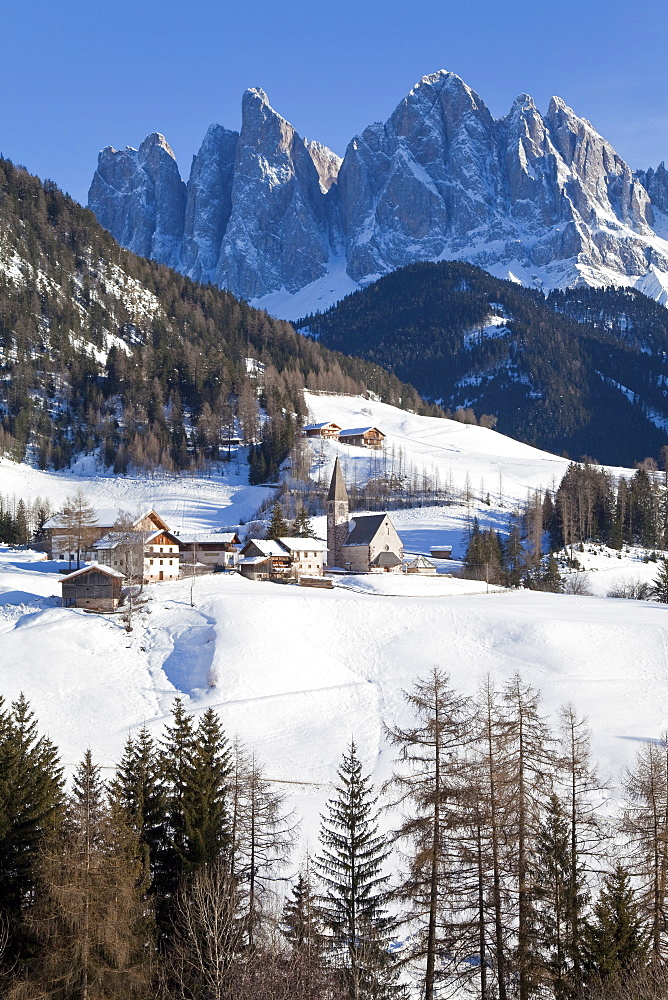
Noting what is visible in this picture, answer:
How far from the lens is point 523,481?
146875 millimetres

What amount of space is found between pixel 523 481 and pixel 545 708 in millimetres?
100350

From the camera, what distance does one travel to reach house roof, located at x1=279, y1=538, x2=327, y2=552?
93.2 meters

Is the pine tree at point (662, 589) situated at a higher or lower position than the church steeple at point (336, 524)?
lower

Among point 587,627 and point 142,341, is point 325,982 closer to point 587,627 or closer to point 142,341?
point 587,627

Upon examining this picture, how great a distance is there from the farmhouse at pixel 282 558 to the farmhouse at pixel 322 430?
64958 millimetres

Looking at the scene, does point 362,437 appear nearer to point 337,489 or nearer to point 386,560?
point 337,489

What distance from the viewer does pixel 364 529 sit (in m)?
95.9

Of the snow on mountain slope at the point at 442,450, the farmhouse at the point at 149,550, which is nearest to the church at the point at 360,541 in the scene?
the farmhouse at the point at 149,550

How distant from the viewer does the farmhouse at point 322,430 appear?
159 meters

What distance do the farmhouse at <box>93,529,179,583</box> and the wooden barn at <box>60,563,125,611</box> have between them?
7.30m

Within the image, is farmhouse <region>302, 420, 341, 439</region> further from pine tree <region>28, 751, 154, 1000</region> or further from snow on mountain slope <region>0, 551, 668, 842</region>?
pine tree <region>28, 751, 154, 1000</region>

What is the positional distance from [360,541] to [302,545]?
20.5 ft

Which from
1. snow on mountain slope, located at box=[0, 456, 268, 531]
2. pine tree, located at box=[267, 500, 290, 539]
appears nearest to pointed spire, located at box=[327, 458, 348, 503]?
pine tree, located at box=[267, 500, 290, 539]

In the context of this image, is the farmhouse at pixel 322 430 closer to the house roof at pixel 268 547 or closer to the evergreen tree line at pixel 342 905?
the house roof at pixel 268 547
